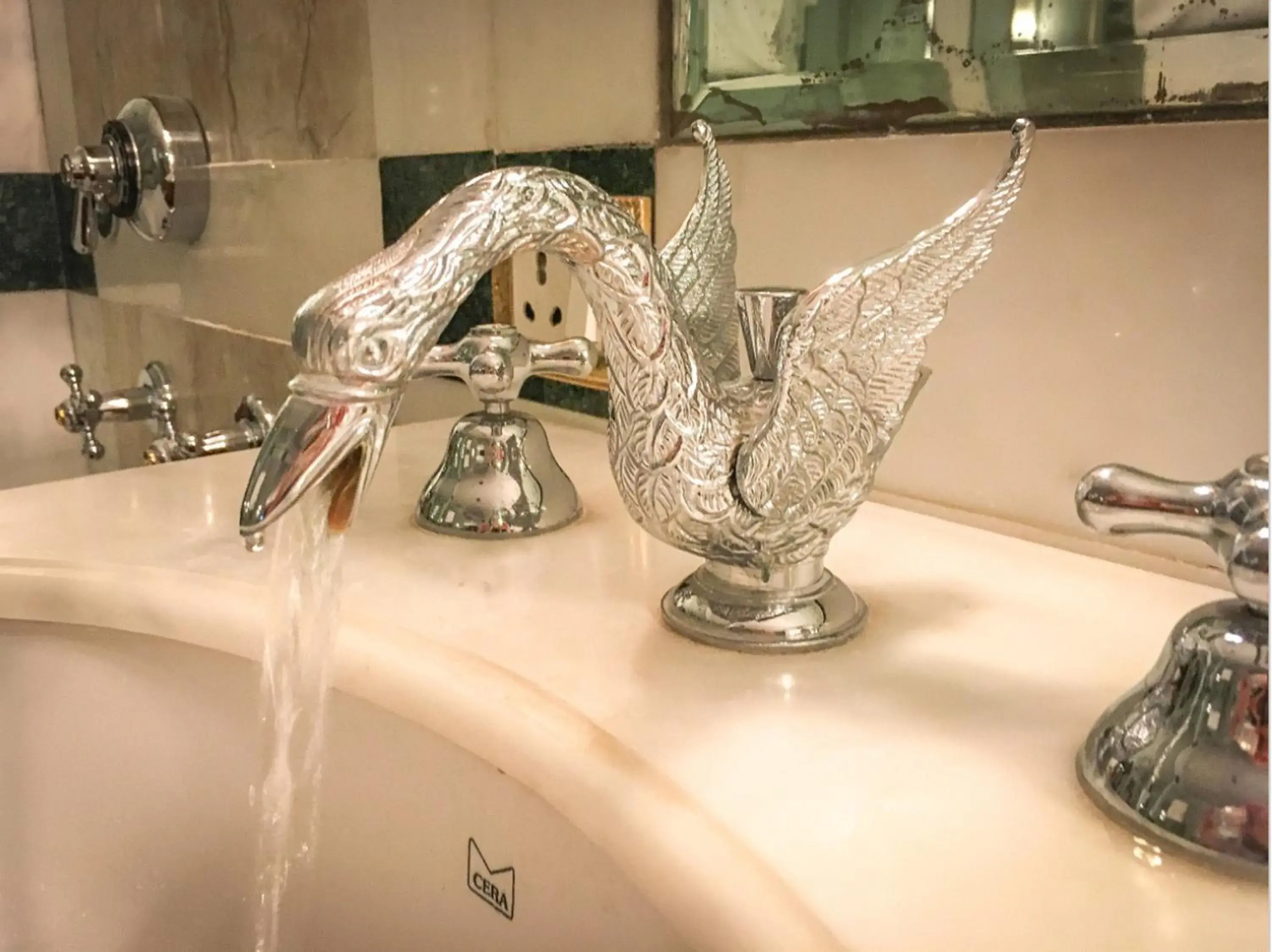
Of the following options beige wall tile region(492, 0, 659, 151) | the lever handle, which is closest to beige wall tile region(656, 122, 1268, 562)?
beige wall tile region(492, 0, 659, 151)

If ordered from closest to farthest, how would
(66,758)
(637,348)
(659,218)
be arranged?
(637,348)
(66,758)
(659,218)

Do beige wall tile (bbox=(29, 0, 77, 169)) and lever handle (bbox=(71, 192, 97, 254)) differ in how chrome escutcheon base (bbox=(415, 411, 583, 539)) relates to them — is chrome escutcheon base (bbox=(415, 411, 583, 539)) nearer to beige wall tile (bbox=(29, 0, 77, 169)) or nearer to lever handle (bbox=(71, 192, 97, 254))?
lever handle (bbox=(71, 192, 97, 254))

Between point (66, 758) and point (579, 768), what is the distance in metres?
0.32

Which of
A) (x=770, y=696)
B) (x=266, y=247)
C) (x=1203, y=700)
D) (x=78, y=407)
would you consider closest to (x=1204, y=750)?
(x=1203, y=700)

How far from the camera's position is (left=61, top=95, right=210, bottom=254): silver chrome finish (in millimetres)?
1085

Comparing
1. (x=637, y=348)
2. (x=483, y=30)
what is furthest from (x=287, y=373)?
(x=637, y=348)

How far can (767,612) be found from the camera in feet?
1.25

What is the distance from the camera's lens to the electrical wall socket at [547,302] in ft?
2.23

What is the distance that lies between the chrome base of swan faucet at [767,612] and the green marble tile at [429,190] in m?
0.41

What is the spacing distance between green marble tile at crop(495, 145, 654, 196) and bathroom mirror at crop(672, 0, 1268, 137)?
0.03 m

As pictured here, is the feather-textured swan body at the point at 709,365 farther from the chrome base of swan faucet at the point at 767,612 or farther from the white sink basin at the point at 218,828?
the white sink basin at the point at 218,828

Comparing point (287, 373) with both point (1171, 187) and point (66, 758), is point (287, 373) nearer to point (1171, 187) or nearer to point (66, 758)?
point (66, 758)

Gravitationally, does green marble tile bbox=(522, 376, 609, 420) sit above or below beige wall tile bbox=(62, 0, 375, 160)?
below

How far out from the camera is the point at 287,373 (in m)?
0.96
